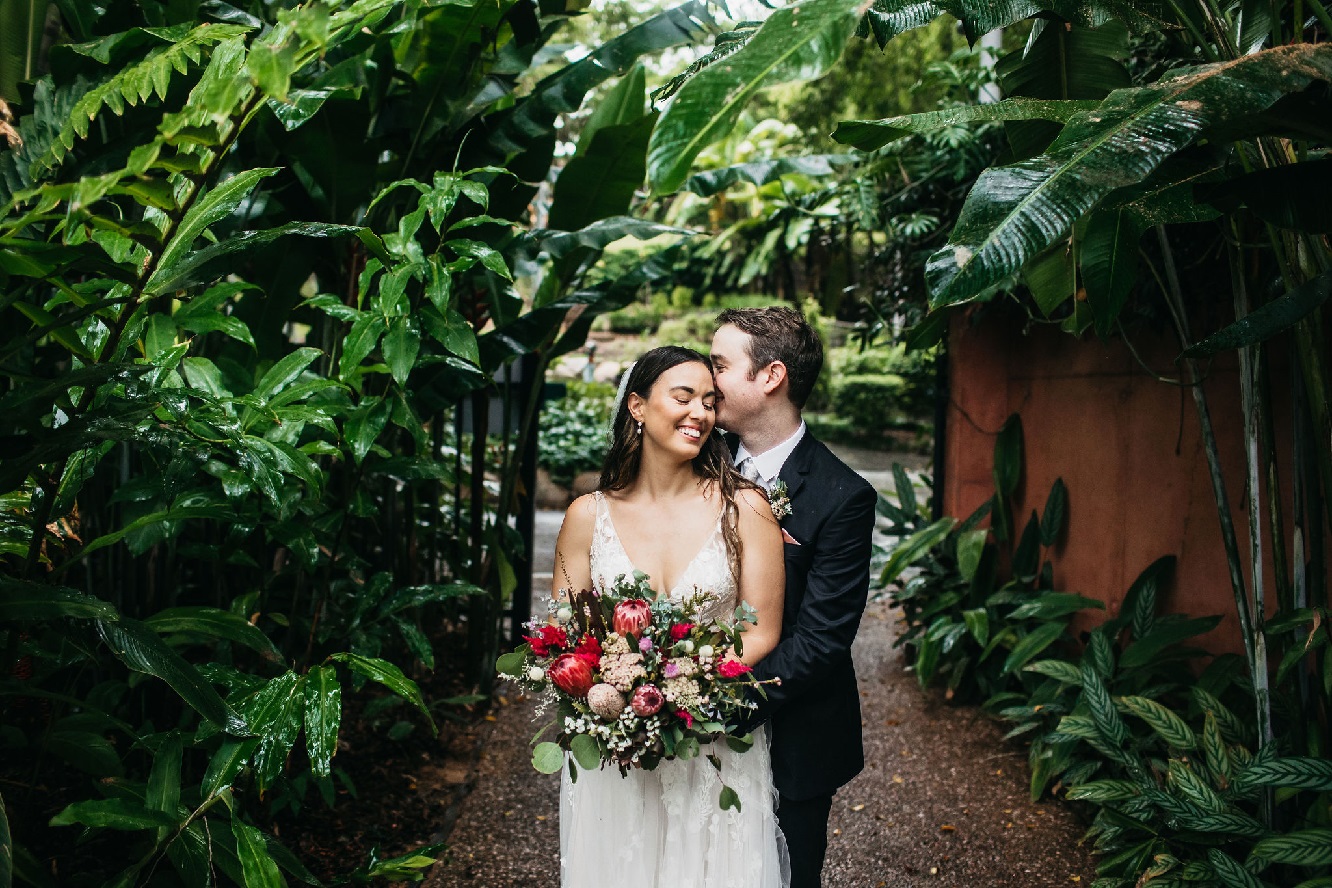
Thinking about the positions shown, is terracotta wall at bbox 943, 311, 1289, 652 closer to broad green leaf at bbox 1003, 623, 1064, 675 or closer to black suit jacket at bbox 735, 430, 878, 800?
broad green leaf at bbox 1003, 623, 1064, 675

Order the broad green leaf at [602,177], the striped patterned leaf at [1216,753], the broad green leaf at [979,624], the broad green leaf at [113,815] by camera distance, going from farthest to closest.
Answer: the broad green leaf at [979,624]
the broad green leaf at [602,177]
the striped patterned leaf at [1216,753]
the broad green leaf at [113,815]

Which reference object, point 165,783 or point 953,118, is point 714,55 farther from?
point 165,783

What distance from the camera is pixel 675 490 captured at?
8.05 ft

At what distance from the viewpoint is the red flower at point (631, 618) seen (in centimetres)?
207

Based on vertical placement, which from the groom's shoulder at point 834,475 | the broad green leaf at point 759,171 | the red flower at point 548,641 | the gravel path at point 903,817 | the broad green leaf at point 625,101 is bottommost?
the gravel path at point 903,817

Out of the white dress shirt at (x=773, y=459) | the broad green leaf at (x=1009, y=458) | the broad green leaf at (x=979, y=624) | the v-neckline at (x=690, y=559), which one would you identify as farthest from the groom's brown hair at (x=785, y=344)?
the broad green leaf at (x=1009, y=458)

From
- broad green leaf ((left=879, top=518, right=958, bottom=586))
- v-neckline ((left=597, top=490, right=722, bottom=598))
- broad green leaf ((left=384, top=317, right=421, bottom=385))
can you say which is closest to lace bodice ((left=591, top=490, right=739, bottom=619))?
v-neckline ((left=597, top=490, right=722, bottom=598))

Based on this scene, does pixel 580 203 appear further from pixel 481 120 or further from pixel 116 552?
pixel 116 552

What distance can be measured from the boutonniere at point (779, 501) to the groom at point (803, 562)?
3 cm

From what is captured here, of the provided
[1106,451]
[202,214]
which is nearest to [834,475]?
[202,214]

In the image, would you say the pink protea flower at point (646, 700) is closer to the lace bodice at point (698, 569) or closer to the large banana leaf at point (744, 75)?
the lace bodice at point (698, 569)

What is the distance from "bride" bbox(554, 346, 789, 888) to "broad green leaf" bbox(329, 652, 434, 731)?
44 centimetres

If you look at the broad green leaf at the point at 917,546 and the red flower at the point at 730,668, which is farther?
the broad green leaf at the point at 917,546

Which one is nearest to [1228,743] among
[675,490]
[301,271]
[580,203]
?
[675,490]
